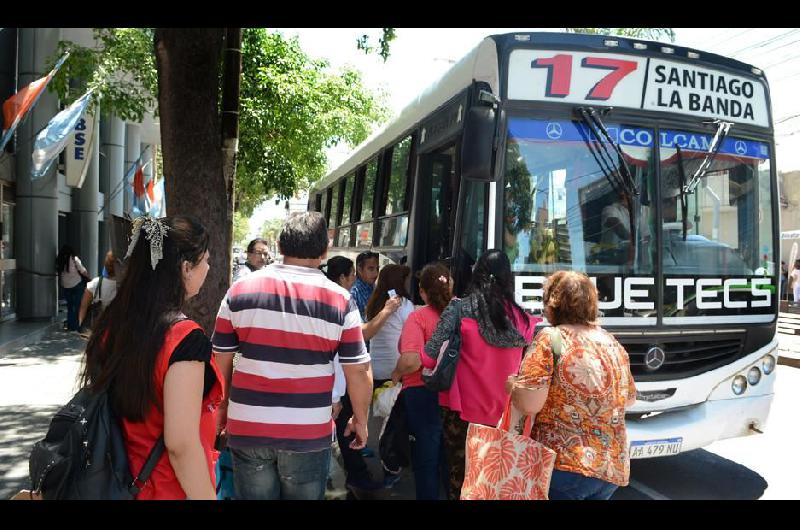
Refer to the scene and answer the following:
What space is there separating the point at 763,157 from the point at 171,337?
5.04 metres

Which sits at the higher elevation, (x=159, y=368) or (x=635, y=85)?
(x=635, y=85)

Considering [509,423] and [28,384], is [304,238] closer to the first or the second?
[509,423]

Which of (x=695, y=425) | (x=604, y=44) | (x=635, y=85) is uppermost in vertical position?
(x=604, y=44)

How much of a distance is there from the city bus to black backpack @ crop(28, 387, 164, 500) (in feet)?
10.3

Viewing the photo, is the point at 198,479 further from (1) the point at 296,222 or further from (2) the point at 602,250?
(2) the point at 602,250

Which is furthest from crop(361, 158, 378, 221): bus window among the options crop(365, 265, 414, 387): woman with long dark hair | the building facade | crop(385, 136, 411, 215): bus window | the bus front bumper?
the building facade

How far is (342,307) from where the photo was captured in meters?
3.19

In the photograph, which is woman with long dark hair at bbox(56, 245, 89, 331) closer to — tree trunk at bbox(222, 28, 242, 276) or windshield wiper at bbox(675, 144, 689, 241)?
tree trunk at bbox(222, 28, 242, 276)

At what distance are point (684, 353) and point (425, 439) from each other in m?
2.09

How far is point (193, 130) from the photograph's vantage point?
6.28 metres

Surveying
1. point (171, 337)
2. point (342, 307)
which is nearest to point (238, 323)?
→ point (342, 307)

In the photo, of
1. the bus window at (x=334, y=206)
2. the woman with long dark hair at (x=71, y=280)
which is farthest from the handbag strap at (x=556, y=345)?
the woman with long dark hair at (x=71, y=280)

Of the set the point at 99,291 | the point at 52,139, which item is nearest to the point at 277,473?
the point at 99,291

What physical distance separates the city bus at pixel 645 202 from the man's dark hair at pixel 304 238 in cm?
174
